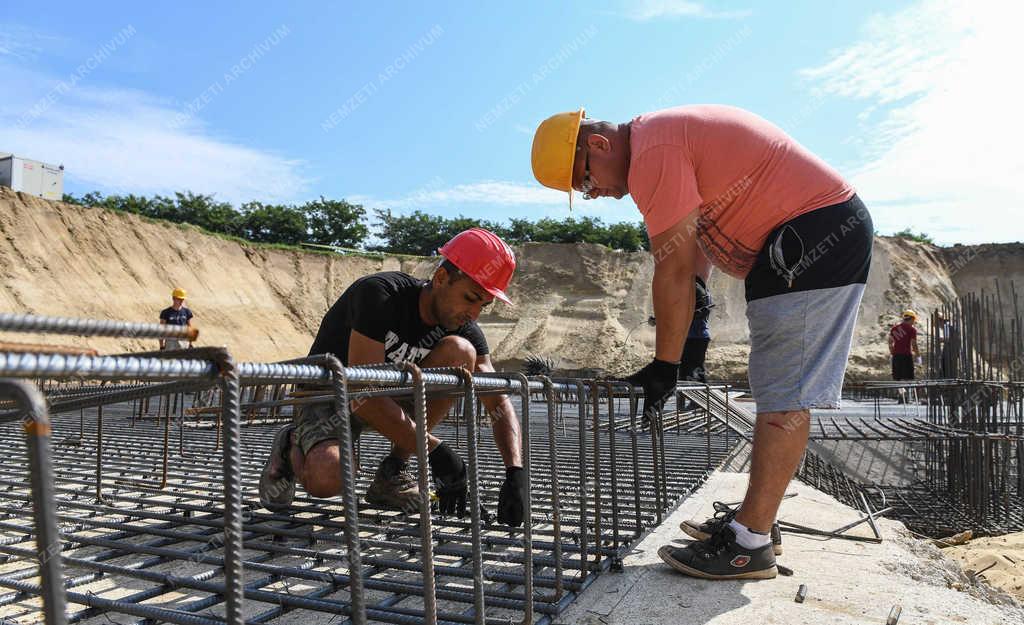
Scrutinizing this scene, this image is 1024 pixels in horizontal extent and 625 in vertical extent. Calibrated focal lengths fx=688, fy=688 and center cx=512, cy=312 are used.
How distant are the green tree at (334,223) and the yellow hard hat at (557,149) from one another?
95.9 ft

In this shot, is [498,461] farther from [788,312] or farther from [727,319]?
[727,319]

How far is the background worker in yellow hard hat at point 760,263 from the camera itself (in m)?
2.03

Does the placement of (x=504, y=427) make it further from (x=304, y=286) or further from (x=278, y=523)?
(x=304, y=286)

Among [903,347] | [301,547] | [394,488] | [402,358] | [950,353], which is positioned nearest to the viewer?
[301,547]

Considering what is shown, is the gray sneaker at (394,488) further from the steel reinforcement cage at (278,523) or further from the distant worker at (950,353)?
the distant worker at (950,353)

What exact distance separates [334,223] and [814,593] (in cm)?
3055

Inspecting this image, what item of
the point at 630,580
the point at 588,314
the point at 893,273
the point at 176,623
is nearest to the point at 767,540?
the point at 630,580

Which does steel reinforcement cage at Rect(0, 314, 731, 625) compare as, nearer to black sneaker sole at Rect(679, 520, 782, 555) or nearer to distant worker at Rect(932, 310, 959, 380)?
black sneaker sole at Rect(679, 520, 782, 555)

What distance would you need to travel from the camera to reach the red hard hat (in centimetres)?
266

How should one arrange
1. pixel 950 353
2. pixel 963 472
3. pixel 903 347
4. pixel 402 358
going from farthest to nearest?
1. pixel 903 347
2. pixel 950 353
3. pixel 963 472
4. pixel 402 358

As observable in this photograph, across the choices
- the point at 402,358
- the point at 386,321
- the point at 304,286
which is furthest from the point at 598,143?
the point at 304,286

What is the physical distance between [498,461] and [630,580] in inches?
87.3

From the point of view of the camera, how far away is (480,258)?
105 inches

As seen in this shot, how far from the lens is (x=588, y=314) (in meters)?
23.0
